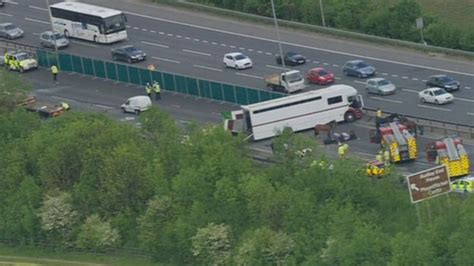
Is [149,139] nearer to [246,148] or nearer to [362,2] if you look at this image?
[246,148]

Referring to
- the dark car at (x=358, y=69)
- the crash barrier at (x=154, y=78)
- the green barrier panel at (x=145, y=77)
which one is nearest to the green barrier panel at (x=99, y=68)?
the crash barrier at (x=154, y=78)

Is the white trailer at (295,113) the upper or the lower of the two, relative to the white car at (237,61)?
upper

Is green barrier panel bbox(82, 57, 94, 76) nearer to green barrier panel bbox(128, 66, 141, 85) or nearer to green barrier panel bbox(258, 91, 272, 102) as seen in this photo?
green barrier panel bbox(128, 66, 141, 85)

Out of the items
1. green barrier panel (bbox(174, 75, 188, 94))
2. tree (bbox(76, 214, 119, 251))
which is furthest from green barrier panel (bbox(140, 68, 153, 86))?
tree (bbox(76, 214, 119, 251))

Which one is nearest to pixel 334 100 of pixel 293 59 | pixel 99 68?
pixel 293 59

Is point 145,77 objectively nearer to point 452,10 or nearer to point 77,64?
point 77,64

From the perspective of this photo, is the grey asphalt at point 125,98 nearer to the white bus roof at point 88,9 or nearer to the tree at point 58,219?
the white bus roof at point 88,9
